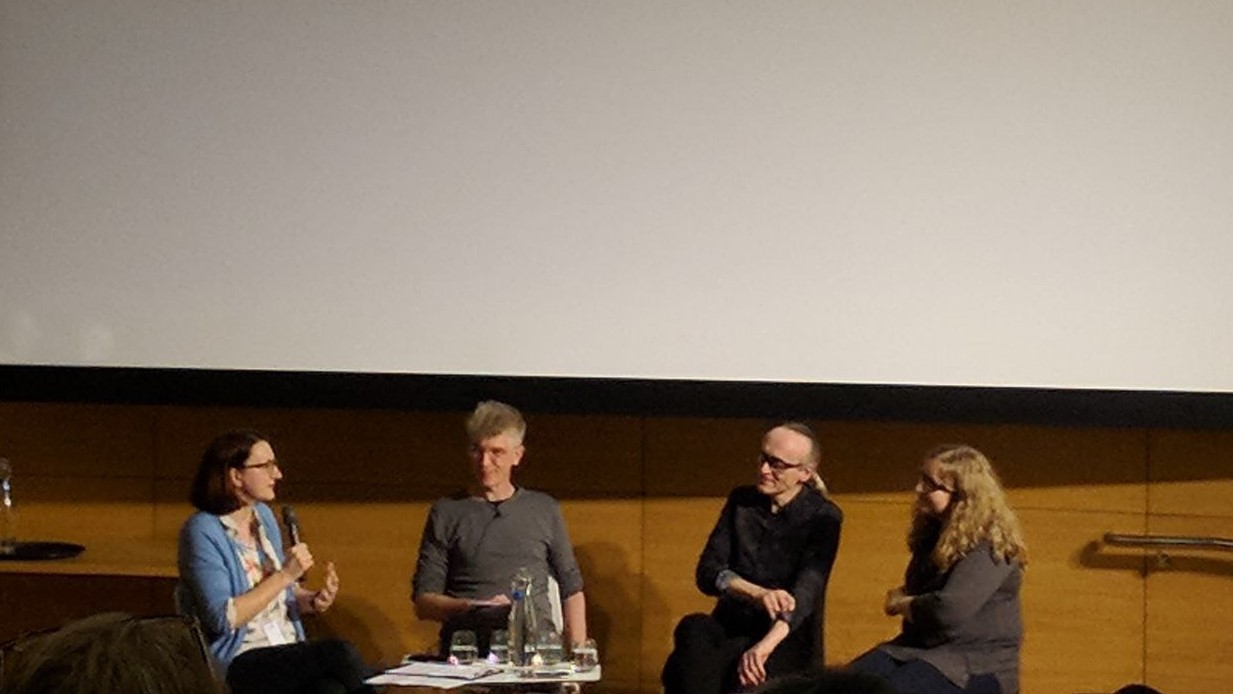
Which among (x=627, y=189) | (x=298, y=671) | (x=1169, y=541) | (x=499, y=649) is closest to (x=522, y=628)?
(x=499, y=649)

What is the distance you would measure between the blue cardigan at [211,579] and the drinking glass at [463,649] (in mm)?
638

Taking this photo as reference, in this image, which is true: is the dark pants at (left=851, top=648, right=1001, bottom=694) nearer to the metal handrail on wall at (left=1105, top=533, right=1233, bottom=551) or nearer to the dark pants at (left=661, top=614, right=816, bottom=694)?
the dark pants at (left=661, top=614, right=816, bottom=694)

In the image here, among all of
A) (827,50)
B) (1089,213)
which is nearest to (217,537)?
(827,50)

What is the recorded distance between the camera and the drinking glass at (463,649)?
4.76 meters

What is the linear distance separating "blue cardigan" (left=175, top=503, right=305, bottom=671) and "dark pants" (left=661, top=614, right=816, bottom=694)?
124 centimetres

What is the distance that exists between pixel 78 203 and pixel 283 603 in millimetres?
1660

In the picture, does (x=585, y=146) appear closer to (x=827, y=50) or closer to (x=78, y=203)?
(x=827, y=50)

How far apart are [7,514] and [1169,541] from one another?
3.81m

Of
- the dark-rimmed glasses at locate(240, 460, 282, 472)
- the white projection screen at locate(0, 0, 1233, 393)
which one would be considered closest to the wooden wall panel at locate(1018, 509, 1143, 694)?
the white projection screen at locate(0, 0, 1233, 393)

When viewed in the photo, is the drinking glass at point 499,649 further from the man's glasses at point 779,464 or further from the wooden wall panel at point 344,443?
the wooden wall panel at point 344,443

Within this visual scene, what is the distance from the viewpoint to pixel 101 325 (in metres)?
6.17

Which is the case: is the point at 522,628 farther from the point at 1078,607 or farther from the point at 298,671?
the point at 1078,607

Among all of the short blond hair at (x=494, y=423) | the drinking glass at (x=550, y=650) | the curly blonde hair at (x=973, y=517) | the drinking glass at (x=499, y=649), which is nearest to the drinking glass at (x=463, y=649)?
the drinking glass at (x=499, y=649)

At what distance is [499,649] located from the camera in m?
4.78
